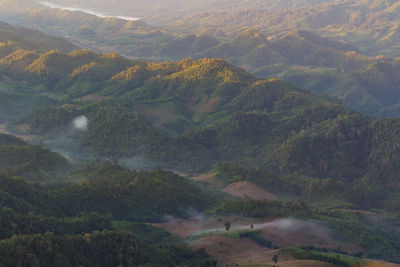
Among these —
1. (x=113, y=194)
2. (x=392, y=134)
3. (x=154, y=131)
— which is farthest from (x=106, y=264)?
(x=392, y=134)

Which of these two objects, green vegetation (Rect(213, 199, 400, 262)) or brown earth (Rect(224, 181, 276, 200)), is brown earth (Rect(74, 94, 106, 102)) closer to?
brown earth (Rect(224, 181, 276, 200))

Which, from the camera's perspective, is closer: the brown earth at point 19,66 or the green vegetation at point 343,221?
the green vegetation at point 343,221

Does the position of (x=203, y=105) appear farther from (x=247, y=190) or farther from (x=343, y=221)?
(x=343, y=221)

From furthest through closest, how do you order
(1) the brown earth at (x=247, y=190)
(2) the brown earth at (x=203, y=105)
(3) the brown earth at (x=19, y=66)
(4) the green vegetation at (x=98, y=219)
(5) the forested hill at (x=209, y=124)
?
1. (3) the brown earth at (x=19, y=66)
2. (2) the brown earth at (x=203, y=105)
3. (5) the forested hill at (x=209, y=124)
4. (1) the brown earth at (x=247, y=190)
5. (4) the green vegetation at (x=98, y=219)

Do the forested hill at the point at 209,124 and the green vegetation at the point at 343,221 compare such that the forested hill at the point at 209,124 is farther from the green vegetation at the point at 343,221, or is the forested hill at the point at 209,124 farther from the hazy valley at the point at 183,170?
the green vegetation at the point at 343,221

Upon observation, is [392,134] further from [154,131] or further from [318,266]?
[318,266]

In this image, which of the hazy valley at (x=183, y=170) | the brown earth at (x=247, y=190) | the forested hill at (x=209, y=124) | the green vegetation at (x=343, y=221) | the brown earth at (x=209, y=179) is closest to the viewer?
the hazy valley at (x=183, y=170)

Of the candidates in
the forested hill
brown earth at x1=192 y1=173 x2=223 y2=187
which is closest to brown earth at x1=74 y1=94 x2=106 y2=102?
the forested hill

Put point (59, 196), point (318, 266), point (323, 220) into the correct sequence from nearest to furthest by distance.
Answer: point (318, 266) → point (59, 196) → point (323, 220)


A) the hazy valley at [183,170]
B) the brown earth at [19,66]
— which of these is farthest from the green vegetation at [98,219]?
the brown earth at [19,66]
